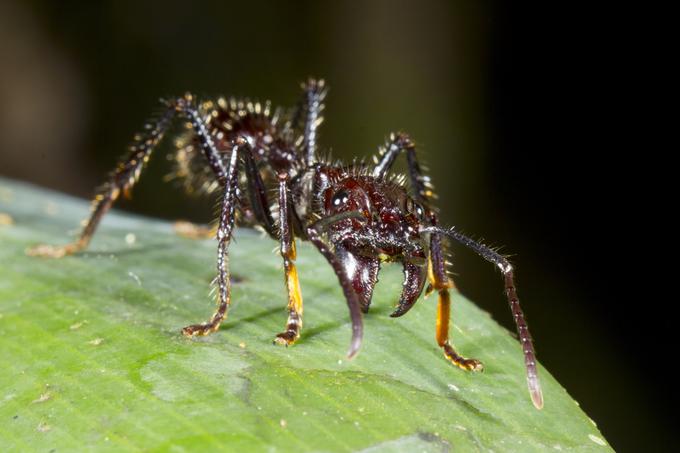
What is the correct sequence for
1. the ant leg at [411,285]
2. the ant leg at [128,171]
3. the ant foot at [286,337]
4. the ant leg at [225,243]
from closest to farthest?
Answer: 1. the ant foot at [286,337]
2. the ant leg at [225,243]
3. the ant leg at [411,285]
4. the ant leg at [128,171]

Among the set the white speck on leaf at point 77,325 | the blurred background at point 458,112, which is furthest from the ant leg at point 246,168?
the blurred background at point 458,112

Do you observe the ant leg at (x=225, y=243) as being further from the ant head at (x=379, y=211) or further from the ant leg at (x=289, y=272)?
the ant head at (x=379, y=211)

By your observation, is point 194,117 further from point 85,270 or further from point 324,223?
point 324,223

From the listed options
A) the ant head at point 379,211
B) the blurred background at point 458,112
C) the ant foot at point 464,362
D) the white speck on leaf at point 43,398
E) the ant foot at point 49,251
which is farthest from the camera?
the blurred background at point 458,112

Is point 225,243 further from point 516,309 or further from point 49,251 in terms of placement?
point 516,309

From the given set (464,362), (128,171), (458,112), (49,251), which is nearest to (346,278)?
(464,362)
